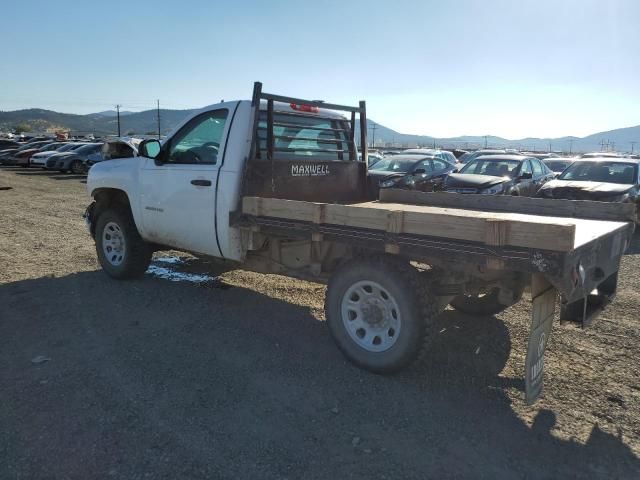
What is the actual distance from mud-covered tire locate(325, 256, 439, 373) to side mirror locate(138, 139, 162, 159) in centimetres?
299

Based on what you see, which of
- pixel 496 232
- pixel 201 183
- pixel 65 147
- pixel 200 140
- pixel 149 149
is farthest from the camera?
pixel 65 147

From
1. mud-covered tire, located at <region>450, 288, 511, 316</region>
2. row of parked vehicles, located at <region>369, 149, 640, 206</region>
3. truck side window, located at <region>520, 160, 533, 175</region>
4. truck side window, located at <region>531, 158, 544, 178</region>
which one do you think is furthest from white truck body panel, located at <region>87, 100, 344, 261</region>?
truck side window, located at <region>531, 158, 544, 178</region>

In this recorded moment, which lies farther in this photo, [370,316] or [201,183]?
[201,183]

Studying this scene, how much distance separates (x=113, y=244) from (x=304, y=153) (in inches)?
114

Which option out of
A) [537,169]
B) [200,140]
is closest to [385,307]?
[200,140]

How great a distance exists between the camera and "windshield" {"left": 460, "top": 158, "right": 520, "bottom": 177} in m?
13.8

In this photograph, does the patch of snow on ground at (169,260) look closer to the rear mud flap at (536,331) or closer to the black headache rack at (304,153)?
the black headache rack at (304,153)

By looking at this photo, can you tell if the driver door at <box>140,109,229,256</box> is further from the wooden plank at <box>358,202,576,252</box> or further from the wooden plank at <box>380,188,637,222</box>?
the wooden plank at <box>380,188,637,222</box>

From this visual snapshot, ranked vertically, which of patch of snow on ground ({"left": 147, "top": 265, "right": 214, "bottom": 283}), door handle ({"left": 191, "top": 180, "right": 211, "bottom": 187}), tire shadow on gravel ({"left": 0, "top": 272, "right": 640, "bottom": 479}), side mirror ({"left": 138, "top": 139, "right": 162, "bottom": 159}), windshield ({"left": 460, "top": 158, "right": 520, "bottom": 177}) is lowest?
tire shadow on gravel ({"left": 0, "top": 272, "right": 640, "bottom": 479})

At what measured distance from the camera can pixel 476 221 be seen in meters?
3.46

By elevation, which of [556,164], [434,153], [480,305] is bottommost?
[480,305]

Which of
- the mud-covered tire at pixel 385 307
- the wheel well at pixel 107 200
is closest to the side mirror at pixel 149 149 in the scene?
the wheel well at pixel 107 200

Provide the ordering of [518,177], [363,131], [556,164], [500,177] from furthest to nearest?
[556,164] < [518,177] < [500,177] < [363,131]

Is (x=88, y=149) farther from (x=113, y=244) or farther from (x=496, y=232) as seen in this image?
(x=496, y=232)
